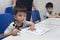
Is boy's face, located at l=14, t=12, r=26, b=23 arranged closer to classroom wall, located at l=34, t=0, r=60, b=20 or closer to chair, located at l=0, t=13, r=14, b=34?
chair, located at l=0, t=13, r=14, b=34

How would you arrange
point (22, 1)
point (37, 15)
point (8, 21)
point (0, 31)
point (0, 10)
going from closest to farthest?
point (0, 31)
point (8, 21)
point (37, 15)
point (22, 1)
point (0, 10)

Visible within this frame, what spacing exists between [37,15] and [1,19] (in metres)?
1.27

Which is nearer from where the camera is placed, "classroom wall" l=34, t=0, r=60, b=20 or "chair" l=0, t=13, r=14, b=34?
"chair" l=0, t=13, r=14, b=34

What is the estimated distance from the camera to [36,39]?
1.37 metres

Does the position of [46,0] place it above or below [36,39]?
above

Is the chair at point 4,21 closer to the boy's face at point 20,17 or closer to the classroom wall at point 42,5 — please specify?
the boy's face at point 20,17

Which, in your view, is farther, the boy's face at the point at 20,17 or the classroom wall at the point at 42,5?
the classroom wall at the point at 42,5

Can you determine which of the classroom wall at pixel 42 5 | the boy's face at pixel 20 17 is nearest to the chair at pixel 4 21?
the boy's face at pixel 20 17

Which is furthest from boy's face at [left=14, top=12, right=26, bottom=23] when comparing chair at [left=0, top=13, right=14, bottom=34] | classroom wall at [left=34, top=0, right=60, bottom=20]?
classroom wall at [left=34, top=0, right=60, bottom=20]

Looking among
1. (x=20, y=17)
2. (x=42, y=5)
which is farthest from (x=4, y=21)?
(x=42, y=5)

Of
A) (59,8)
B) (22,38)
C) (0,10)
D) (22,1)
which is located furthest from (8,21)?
(59,8)

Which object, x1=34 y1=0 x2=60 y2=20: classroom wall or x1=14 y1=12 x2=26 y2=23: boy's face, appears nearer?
x1=14 y1=12 x2=26 y2=23: boy's face

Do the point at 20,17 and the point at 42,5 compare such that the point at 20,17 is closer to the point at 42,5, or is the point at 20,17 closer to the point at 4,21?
the point at 4,21

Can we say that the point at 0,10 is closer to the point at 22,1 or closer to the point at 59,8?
the point at 22,1
